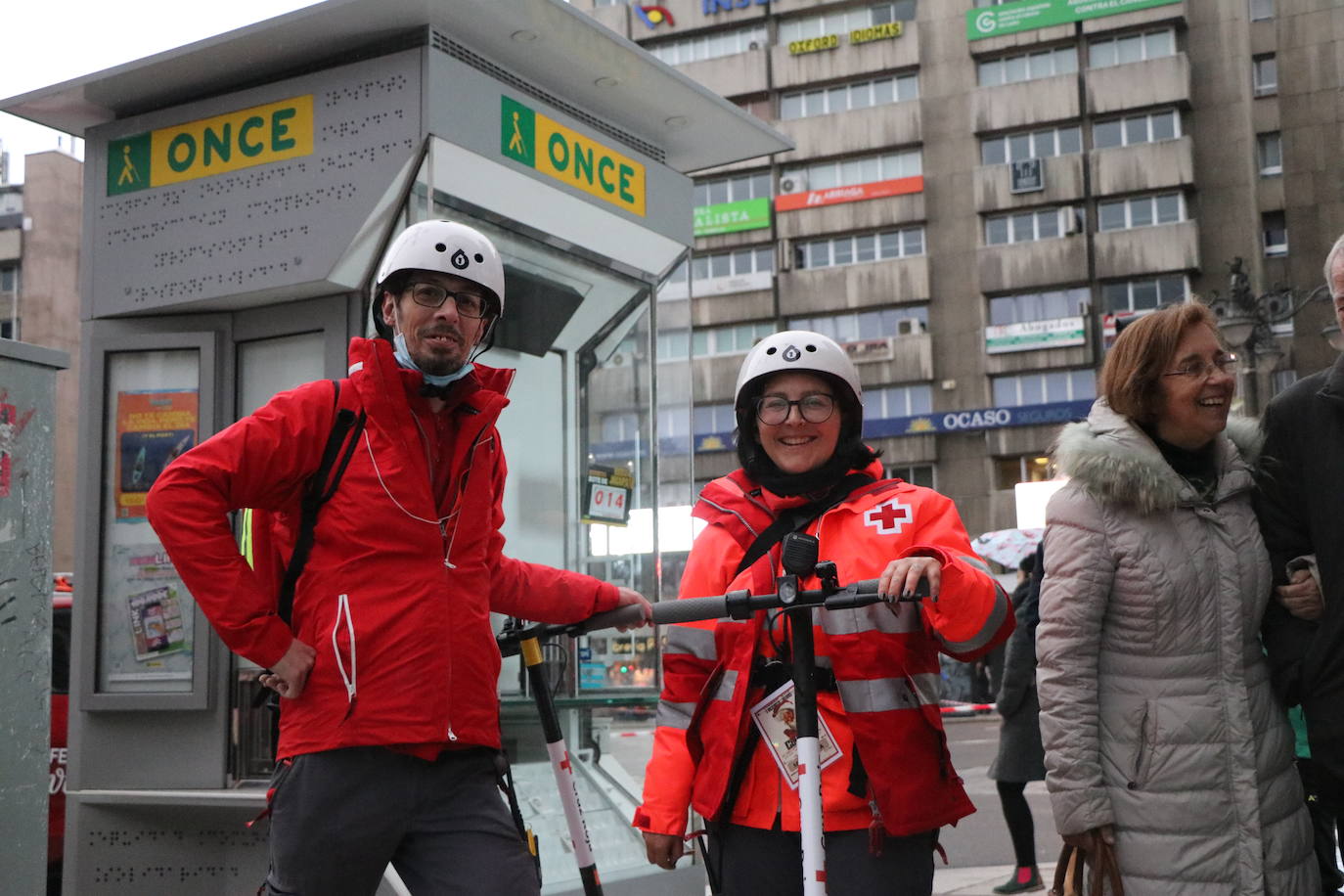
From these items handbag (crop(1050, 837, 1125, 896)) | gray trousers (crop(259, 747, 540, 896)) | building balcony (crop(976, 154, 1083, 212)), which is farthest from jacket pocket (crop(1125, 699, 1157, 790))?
building balcony (crop(976, 154, 1083, 212))

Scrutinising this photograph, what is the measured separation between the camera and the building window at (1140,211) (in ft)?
129

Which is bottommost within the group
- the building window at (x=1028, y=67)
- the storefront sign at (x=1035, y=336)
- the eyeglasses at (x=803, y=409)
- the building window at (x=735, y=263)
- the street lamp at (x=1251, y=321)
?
the eyeglasses at (x=803, y=409)

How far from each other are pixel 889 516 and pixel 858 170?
4117 cm

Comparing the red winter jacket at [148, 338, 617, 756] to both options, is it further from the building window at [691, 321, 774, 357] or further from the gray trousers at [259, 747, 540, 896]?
the building window at [691, 321, 774, 357]

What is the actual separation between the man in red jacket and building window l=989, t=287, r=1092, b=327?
38.4 meters

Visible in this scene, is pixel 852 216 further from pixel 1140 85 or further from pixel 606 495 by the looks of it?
pixel 606 495

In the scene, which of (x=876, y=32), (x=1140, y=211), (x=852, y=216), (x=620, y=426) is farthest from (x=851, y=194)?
(x=620, y=426)

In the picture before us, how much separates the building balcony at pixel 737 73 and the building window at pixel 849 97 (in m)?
1.01

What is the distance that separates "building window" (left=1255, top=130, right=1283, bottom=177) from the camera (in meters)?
39.0

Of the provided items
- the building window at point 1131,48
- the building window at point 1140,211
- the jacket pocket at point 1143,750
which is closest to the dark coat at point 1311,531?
the jacket pocket at point 1143,750

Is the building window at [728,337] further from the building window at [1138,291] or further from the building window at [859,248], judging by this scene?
the building window at [1138,291]

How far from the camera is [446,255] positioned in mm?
3293

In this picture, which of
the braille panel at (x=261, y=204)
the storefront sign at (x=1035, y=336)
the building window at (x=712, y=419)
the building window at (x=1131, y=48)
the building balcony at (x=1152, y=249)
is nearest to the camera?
the braille panel at (x=261, y=204)

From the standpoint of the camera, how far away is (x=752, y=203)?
43.6 m
